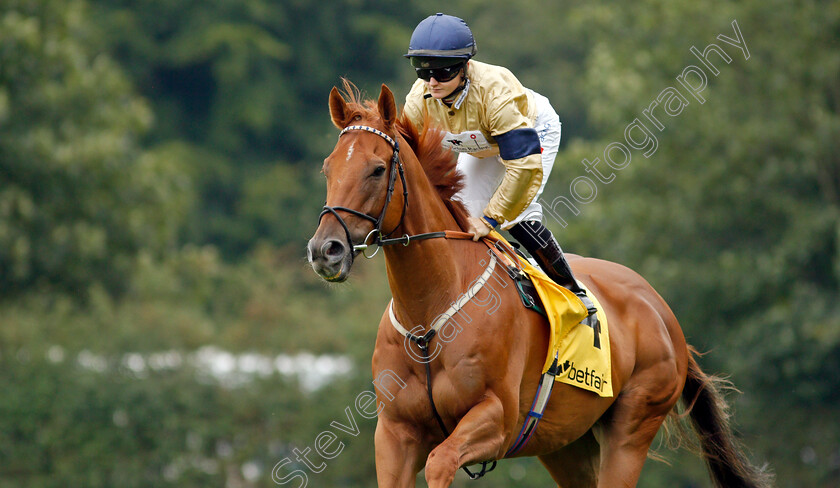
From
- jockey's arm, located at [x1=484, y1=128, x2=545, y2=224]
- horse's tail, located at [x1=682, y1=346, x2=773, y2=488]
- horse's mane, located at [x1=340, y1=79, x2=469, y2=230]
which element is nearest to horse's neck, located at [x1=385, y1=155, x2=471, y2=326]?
horse's mane, located at [x1=340, y1=79, x2=469, y2=230]

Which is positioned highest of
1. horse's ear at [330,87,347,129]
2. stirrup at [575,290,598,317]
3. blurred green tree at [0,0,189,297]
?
blurred green tree at [0,0,189,297]

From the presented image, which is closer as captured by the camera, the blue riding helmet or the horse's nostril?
the horse's nostril

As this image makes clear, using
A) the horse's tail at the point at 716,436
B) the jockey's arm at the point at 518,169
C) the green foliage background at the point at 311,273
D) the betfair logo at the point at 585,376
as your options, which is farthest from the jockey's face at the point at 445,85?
the green foliage background at the point at 311,273

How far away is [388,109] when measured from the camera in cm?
480

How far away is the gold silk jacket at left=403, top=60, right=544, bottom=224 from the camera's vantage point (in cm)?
511

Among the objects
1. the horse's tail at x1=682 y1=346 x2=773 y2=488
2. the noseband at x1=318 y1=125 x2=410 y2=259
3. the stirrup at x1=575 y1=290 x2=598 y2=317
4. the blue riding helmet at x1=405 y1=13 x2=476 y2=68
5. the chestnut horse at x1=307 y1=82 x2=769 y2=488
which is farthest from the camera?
the horse's tail at x1=682 y1=346 x2=773 y2=488

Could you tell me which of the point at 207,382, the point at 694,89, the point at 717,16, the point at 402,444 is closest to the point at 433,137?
the point at 402,444

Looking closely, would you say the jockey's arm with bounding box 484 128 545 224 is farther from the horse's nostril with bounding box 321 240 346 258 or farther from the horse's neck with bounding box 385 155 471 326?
the horse's nostril with bounding box 321 240 346 258

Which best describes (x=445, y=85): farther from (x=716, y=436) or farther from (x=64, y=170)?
(x=64, y=170)

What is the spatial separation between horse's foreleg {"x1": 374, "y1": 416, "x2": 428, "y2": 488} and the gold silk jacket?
122 cm

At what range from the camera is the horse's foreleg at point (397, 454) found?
193 inches

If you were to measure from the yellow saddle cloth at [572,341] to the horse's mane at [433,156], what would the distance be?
45 cm

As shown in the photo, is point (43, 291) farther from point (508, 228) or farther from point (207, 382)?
point (508, 228)

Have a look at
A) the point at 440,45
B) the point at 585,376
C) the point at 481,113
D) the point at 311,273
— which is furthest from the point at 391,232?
the point at 311,273
